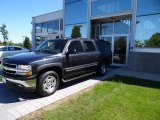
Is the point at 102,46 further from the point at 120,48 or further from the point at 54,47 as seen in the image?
the point at 120,48

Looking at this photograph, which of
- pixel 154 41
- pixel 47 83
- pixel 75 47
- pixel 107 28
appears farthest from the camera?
pixel 107 28

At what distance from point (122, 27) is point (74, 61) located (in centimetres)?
817

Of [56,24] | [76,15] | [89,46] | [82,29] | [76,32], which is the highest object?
[76,15]

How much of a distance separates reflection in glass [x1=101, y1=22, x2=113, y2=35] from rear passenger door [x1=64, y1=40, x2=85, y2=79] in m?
7.78

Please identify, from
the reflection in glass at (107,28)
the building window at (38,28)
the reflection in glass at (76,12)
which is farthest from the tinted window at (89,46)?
the building window at (38,28)

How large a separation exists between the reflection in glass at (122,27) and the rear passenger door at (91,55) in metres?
5.84

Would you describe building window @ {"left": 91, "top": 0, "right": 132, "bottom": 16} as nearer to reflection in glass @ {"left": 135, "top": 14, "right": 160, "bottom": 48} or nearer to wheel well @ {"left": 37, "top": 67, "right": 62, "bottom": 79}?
reflection in glass @ {"left": 135, "top": 14, "right": 160, "bottom": 48}

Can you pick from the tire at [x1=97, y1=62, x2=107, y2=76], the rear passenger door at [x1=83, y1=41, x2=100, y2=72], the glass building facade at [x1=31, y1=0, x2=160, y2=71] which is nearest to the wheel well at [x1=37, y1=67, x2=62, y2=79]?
the rear passenger door at [x1=83, y1=41, x2=100, y2=72]

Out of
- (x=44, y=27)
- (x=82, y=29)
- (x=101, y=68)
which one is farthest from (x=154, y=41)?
(x=44, y=27)

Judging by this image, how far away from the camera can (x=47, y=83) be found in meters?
5.85

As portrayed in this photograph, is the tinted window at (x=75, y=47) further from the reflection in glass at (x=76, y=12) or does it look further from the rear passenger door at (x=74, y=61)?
the reflection in glass at (x=76, y=12)

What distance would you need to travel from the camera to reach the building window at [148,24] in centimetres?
1085

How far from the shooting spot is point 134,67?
11.3 meters

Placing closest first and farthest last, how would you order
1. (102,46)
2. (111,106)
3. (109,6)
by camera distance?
1. (111,106)
2. (102,46)
3. (109,6)
